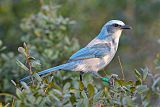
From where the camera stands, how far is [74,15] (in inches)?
384

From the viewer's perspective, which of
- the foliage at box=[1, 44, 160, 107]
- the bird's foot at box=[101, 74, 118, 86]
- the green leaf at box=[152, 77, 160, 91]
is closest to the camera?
the foliage at box=[1, 44, 160, 107]

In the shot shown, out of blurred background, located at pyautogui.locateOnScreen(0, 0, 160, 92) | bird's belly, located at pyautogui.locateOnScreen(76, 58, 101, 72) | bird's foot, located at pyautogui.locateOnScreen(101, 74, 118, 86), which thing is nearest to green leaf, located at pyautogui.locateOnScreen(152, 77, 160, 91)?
bird's foot, located at pyautogui.locateOnScreen(101, 74, 118, 86)

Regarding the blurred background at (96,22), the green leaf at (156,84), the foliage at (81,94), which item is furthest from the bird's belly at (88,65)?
the foliage at (81,94)

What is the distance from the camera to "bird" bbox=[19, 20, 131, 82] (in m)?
5.87

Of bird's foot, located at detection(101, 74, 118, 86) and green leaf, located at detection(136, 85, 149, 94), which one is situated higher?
bird's foot, located at detection(101, 74, 118, 86)

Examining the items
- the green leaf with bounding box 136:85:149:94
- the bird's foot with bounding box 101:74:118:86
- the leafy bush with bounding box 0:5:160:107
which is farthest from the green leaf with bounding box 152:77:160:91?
the green leaf with bounding box 136:85:149:94

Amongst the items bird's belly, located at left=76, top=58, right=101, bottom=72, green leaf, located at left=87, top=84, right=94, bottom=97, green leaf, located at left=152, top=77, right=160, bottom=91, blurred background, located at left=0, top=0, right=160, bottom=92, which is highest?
blurred background, located at left=0, top=0, right=160, bottom=92

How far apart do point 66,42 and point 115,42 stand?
816 mm

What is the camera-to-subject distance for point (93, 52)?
605 cm

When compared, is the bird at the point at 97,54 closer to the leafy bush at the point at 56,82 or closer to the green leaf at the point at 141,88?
the leafy bush at the point at 56,82

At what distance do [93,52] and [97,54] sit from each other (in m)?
0.05

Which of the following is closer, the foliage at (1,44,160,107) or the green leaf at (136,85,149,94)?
the foliage at (1,44,160,107)

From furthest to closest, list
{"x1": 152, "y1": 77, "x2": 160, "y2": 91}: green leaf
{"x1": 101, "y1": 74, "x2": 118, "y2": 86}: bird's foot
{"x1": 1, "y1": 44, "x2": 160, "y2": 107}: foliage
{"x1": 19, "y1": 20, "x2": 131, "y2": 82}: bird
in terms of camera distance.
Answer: {"x1": 19, "y1": 20, "x2": 131, "y2": 82}: bird → {"x1": 152, "y1": 77, "x2": 160, "y2": 91}: green leaf → {"x1": 101, "y1": 74, "x2": 118, "y2": 86}: bird's foot → {"x1": 1, "y1": 44, "x2": 160, "y2": 107}: foliage

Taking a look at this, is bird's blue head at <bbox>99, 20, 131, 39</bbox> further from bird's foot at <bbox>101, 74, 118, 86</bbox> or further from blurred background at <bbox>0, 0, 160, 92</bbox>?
bird's foot at <bbox>101, 74, 118, 86</bbox>
